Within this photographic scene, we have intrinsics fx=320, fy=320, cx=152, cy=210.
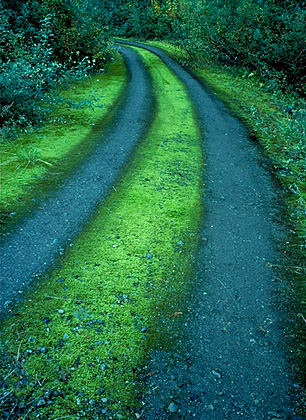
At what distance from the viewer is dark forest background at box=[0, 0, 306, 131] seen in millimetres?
11000

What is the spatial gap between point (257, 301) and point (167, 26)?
37.7m

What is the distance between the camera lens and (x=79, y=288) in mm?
4801

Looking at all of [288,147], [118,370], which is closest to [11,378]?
[118,370]

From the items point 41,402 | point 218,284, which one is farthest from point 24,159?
point 41,402

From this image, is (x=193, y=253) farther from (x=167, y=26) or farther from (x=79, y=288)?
(x=167, y=26)

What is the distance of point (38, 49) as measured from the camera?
40.7 feet

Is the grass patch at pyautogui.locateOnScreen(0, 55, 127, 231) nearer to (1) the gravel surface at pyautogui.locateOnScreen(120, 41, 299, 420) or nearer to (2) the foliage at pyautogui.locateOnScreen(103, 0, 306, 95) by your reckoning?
(1) the gravel surface at pyautogui.locateOnScreen(120, 41, 299, 420)

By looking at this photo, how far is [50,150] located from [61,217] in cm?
369

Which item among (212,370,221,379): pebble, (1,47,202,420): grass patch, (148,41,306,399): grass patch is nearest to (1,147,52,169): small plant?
(1,47,202,420): grass patch

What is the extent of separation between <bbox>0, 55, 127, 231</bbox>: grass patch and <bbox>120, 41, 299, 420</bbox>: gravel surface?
152 inches

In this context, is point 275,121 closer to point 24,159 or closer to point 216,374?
point 24,159

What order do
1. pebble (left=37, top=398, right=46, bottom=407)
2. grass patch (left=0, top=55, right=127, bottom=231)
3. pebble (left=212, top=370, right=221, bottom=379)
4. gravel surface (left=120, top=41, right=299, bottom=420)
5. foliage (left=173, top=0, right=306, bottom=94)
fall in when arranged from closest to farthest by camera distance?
pebble (left=37, top=398, right=46, bottom=407), gravel surface (left=120, top=41, right=299, bottom=420), pebble (left=212, top=370, right=221, bottom=379), grass patch (left=0, top=55, right=127, bottom=231), foliage (left=173, top=0, right=306, bottom=94)

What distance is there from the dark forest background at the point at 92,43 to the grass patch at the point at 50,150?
0.79 m

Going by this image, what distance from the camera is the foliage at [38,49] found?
10.5 metres
